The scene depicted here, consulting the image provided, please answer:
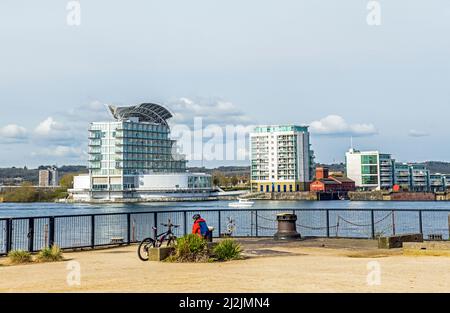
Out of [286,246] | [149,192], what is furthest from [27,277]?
[149,192]

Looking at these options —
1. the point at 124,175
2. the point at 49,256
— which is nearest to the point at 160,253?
the point at 49,256

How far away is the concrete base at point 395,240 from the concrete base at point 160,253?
8.26m

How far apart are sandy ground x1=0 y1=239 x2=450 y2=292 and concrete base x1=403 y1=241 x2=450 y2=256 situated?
1.37 feet

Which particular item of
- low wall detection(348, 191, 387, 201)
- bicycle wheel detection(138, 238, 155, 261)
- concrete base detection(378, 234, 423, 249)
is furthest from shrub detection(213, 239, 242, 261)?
low wall detection(348, 191, 387, 201)

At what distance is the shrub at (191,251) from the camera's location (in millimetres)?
17016

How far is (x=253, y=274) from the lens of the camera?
1384 cm

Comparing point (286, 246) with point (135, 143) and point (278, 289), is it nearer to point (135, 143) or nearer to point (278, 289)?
point (278, 289)

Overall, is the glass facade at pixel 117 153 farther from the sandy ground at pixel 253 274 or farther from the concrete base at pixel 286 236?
the sandy ground at pixel 253 274

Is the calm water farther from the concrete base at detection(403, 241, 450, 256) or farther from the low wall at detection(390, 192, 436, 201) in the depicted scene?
the concrete base at detection(403, 241, 450, 256)

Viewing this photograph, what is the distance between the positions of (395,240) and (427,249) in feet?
7.87

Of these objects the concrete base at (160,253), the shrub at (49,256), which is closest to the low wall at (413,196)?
the concrete base at (160,253)
